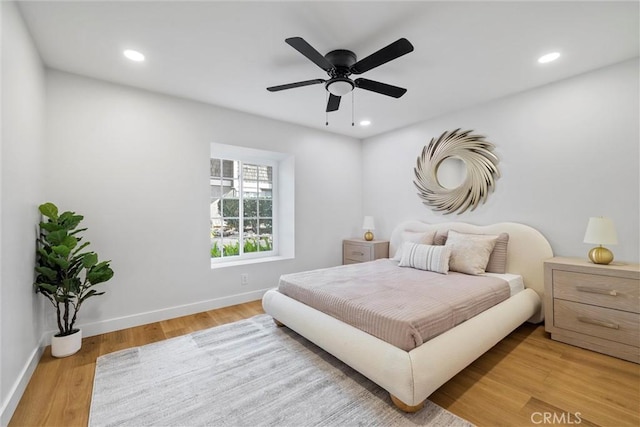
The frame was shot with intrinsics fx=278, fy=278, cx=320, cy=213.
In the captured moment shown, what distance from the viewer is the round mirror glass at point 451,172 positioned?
3.50 m

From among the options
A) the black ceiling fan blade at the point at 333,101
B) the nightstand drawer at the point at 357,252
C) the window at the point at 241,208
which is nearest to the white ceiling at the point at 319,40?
the black ceiling fan blade at the point at 333,101

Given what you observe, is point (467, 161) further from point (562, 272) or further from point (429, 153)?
point (562, 272)

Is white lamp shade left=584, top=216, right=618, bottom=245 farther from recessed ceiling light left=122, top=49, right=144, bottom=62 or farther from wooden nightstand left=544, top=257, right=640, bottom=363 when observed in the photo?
recessed ceiling light left=122, top=49, right=144, bottom=62

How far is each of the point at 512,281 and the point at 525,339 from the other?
1.69ft

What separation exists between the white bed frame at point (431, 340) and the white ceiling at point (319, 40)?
1.67 metres

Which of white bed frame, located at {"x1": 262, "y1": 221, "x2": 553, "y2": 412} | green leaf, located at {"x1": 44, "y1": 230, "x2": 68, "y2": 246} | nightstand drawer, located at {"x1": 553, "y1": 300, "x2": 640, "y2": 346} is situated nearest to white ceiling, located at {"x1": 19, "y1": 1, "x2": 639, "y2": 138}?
green leaf, located at {"x1": 44, "y1": 230, "x2": 68, "y2": 246}

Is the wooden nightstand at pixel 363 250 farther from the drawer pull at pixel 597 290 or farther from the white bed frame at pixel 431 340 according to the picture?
the drawer pull at pixel 597 290

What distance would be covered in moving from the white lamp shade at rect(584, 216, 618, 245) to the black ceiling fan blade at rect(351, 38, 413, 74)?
6.91 ft

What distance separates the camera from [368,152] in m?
4.75

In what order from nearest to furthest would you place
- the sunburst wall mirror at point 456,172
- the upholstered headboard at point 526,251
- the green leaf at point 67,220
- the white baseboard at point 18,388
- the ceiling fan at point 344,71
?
the white baseboard at point 18,388, the ceiling fan at point 344,71, the green leaf at point 67,220, the upholstered headboard at point 526,251, the sunburst wall mirror at point 456,172

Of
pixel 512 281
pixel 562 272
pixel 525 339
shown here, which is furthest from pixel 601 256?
pixel 525 339

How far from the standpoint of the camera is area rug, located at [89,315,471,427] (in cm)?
155

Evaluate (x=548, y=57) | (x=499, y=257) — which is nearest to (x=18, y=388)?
(x=499, y=257)

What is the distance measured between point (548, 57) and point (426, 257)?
2059mm
